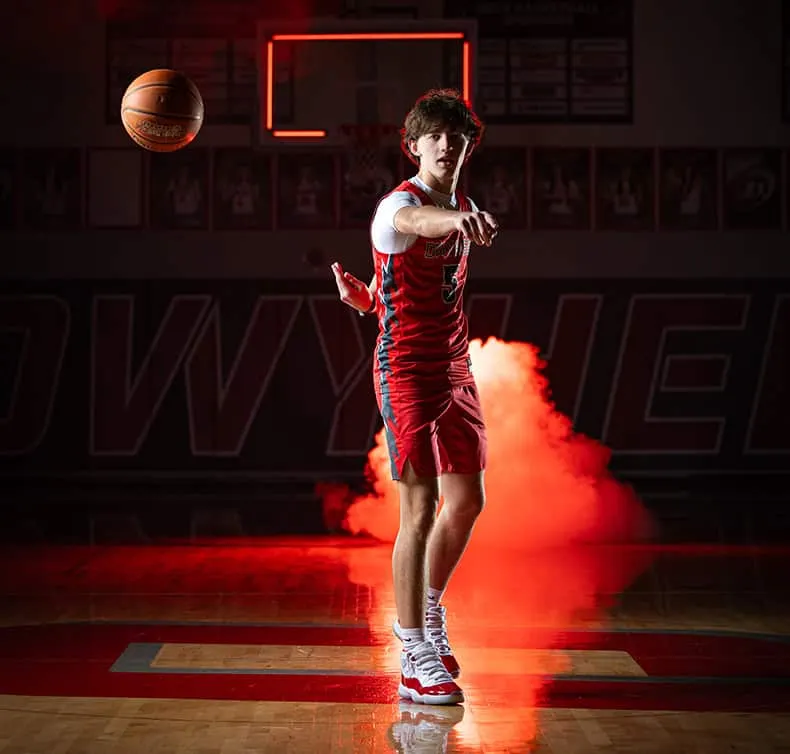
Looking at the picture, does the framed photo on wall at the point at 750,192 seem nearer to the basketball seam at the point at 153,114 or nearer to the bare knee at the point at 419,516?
the basketball seam at the point at 153,114

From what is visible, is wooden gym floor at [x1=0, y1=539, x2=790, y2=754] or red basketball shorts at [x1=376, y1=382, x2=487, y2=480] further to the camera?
red basketball shorts at [x1=376, y1=382, x2=487, y2=480]

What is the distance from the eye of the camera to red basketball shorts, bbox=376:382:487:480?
329cm

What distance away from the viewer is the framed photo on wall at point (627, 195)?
10875mm

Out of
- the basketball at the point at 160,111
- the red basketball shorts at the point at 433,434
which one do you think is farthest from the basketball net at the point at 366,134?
the red basketball shorts at the point at 433,434

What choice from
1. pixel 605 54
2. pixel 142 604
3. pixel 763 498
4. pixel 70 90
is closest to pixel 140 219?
pixel 70 90

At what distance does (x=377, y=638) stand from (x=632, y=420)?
7150 mm

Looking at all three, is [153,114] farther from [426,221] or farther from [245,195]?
[245,195]

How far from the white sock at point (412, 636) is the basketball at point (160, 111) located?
3411 millimetres

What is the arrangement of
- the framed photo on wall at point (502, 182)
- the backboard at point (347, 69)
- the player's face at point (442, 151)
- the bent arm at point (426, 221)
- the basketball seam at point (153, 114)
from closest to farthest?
the bent arm at point (426, 221) → the player's face at point (442, 151) → the basketball seam at point (153, 114) → the backboard at point (347, 69) → the framed photo on wall at point (502, 182)

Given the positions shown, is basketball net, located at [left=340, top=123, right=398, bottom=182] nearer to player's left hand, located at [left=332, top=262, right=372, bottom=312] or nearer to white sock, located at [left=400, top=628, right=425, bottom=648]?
player's left hand, located at [left=332, top=262, right=372, bottom=312]

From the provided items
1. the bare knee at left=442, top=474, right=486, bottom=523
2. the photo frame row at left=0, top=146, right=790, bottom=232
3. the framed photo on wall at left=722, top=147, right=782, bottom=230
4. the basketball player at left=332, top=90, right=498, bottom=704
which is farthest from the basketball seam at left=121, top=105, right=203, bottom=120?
the framed photo on wall at left=722, top=147, right=782, bottom=230

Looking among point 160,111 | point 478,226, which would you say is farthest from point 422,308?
point 160,111

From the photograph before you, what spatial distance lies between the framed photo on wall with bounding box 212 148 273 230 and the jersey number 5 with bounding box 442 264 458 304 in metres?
7.72

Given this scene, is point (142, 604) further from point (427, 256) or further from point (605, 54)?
point (605, 54)
